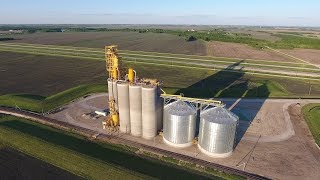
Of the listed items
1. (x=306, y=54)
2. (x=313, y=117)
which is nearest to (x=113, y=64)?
(x=313, y=117)

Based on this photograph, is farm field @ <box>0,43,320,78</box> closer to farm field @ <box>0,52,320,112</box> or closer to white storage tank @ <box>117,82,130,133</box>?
farm field @ <box>0,52,320,112</box>

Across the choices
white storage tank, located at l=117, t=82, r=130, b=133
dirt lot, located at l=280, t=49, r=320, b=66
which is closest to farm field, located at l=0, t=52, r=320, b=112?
white storage tank, located at l=117, t=82, r=130, b=133

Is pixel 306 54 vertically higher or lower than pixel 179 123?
lower

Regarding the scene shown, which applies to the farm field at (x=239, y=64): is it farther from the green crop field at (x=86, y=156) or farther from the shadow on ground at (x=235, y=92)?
the green crop field at (x=86, y=156)

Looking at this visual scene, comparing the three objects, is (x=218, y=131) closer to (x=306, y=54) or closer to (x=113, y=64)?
(x=113, y=64)

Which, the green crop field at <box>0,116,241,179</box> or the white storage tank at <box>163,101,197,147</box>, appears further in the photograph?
the white storage tank at <box>163,101,197,147</box>
